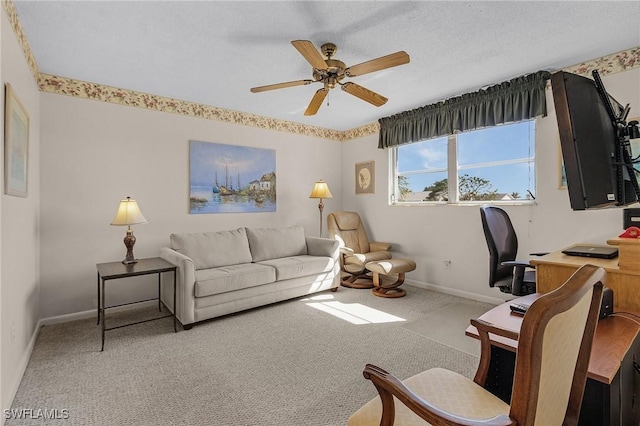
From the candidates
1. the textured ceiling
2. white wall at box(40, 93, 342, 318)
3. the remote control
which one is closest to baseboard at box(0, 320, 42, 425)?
white wall at box(40, 93, 342, 318)

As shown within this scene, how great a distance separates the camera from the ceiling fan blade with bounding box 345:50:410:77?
203cm

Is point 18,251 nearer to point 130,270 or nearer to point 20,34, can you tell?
point 130,270

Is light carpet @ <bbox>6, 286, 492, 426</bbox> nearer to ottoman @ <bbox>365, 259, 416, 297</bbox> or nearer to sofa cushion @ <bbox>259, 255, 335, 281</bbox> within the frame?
sofa cushion @ <bbox>259, 255, 335, 281</bbox>

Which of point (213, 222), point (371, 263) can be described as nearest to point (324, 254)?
point (371, 263)

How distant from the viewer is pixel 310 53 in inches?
81.2

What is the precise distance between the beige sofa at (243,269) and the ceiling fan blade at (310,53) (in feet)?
6.77

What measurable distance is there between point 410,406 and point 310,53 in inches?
79.2

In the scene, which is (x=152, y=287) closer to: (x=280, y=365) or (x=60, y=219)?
(x=60, y=219)

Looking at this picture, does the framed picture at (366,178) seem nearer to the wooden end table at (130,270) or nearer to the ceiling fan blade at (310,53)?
the ceiling fan blade at (310,53)

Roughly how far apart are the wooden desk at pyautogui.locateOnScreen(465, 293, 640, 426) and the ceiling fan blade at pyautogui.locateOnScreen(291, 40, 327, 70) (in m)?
1.80

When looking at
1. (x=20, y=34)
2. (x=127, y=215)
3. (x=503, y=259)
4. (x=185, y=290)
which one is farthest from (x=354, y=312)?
(x=20, y=34)

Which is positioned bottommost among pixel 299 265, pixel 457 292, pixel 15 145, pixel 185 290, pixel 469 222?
pixel 457 292

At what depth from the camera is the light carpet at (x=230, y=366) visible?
1780 millimetres

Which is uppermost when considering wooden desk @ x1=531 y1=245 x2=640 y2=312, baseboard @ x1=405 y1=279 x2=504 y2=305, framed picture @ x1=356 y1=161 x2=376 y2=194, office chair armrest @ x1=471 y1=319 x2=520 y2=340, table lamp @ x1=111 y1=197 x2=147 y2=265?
framed picture @ x1=356 y1=161 x2=376 y2=194
